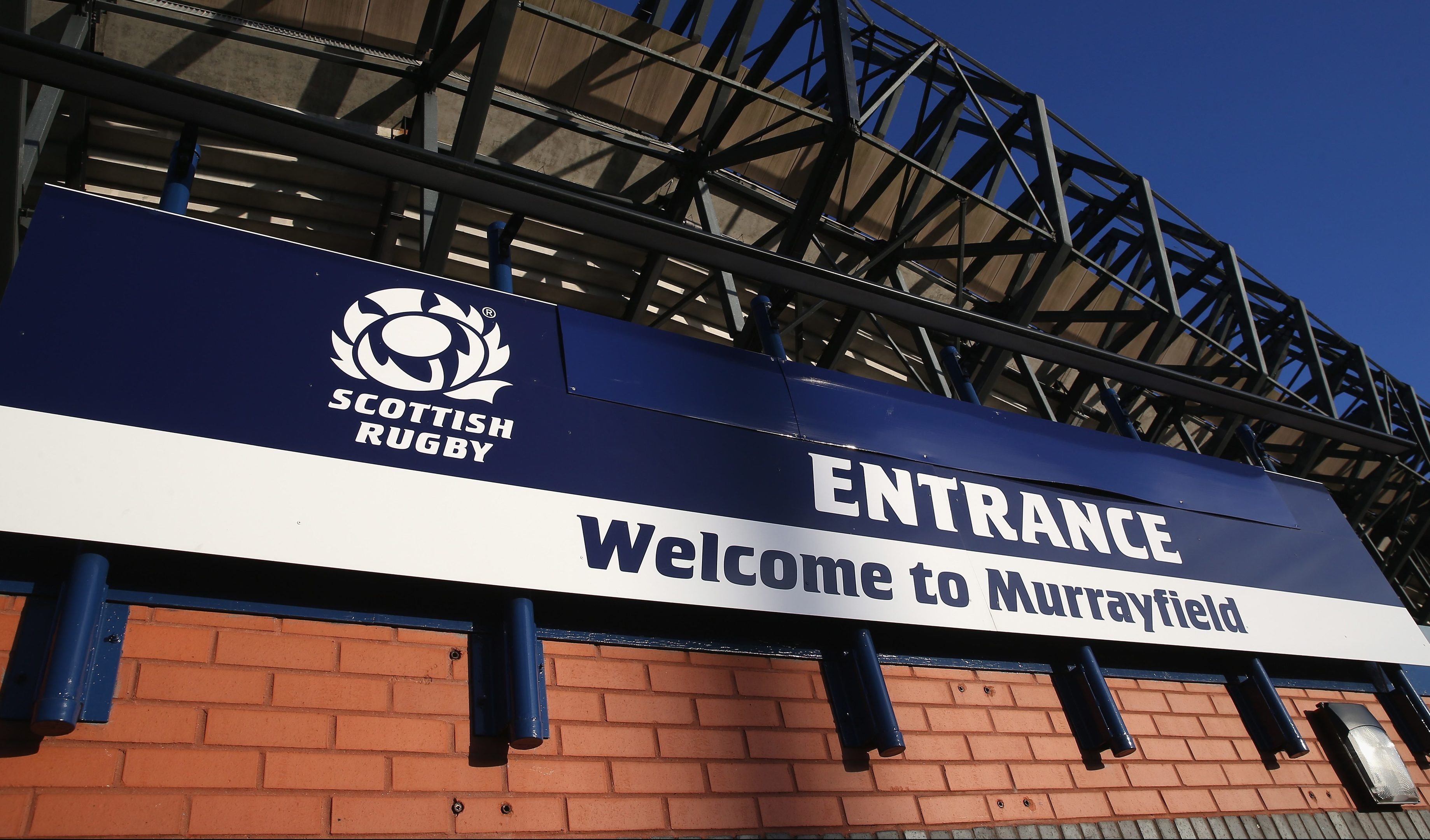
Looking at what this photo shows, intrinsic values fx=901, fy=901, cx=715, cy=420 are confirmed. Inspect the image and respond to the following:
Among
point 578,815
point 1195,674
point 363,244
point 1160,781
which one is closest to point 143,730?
point 578,815

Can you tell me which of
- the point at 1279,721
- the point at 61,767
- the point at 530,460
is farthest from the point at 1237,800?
the point at 61,767

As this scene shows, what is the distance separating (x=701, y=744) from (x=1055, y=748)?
155 centimetres

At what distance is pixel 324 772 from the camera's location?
232cm

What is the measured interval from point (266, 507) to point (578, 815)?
1.23m

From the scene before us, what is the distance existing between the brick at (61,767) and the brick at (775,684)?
1.77 metres

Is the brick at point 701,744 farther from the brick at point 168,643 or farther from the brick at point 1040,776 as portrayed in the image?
the brick at point 168,643

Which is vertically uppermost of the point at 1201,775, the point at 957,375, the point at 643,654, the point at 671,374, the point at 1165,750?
the point at 957,375

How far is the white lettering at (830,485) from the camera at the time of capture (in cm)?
355

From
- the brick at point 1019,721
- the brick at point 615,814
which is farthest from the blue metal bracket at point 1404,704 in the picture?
the brick at point 615,814

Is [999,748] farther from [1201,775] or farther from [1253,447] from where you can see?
[1253,447]

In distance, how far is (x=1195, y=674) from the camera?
4.19 metres

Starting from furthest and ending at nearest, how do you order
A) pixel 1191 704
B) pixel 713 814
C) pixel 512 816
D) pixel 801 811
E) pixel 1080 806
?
pixel 1191 704, pixel 1080 806, pixel 801 811, pixel 713 814, pixel 512 816

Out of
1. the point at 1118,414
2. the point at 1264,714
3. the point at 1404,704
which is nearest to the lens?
the point at 1264,714

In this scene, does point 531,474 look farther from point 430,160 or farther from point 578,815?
point 430,160
